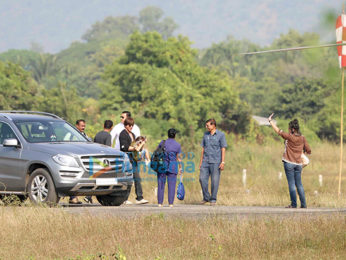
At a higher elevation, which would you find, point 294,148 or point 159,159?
point 294,148

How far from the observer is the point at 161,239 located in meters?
10.6

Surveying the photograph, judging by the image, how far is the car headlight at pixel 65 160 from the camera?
14.8 m

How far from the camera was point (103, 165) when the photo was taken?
15.3m

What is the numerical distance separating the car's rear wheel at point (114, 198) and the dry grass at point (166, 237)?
11.8 ft

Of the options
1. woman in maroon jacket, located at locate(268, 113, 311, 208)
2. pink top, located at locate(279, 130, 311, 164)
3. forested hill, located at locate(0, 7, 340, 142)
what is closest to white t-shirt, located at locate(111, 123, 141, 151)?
woman in maroon jacket, located at locate(268, 113, 311, 208)

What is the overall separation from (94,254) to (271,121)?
23.3 ft

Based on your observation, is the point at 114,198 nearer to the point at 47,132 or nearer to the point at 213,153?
the point at 47,132

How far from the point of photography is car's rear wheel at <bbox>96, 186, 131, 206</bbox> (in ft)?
53.1

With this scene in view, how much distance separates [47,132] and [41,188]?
141 centimetres

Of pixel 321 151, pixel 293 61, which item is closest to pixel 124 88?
pixel 321 151

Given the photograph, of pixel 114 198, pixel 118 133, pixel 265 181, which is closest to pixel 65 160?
pixel 114 198

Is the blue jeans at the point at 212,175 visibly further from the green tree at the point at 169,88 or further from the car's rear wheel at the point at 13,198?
the green tree at the point at 169,88

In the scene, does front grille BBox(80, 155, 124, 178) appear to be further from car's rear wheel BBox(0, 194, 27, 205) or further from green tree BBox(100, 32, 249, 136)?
green tree BBox(100, 32, 249, 136)

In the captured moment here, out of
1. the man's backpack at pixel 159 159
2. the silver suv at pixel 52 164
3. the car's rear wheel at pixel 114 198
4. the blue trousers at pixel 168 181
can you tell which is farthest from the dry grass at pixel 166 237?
the blue trousers at pixel 168 181
